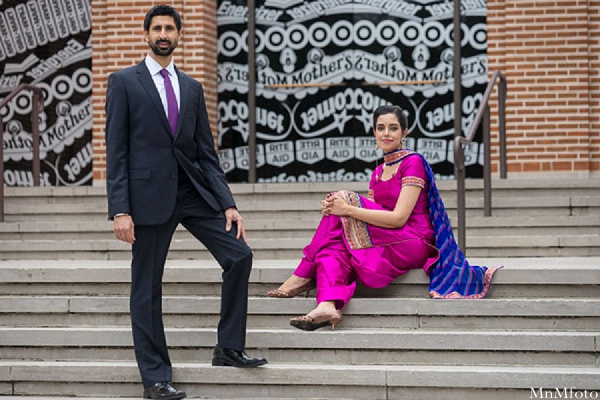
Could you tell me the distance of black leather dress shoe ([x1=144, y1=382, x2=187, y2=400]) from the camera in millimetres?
5426

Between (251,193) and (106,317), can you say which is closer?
(106,317)

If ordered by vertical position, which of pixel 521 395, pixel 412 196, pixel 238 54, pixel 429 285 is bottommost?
pixel 521 395

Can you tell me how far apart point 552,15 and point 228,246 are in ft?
18.3

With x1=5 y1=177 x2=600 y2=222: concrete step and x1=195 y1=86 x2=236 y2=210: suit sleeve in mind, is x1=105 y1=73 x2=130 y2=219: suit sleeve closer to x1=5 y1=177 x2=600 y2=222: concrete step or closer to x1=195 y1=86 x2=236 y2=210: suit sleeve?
x1=195 y1=86 x2=236 y2=210: suit sleeve

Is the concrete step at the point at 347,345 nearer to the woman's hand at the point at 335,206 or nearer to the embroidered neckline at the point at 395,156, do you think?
the woman's hand at the point at 335,206

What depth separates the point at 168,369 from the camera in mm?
5520

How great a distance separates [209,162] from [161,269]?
1.96 feet

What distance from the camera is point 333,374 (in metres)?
5.57

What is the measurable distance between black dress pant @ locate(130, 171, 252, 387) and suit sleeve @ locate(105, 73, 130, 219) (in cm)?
18

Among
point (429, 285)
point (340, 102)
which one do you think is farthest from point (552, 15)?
point (429, 285)

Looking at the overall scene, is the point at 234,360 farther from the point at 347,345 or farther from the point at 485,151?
the point at 485,151

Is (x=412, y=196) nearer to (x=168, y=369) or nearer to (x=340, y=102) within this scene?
(x=168, y=369)

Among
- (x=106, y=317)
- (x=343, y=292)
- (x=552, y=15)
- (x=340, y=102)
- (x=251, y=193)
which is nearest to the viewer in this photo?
(x=343, y=292)

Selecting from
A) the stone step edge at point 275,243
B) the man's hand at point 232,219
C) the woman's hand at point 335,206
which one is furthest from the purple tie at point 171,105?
the stone step edge at point 275,243
